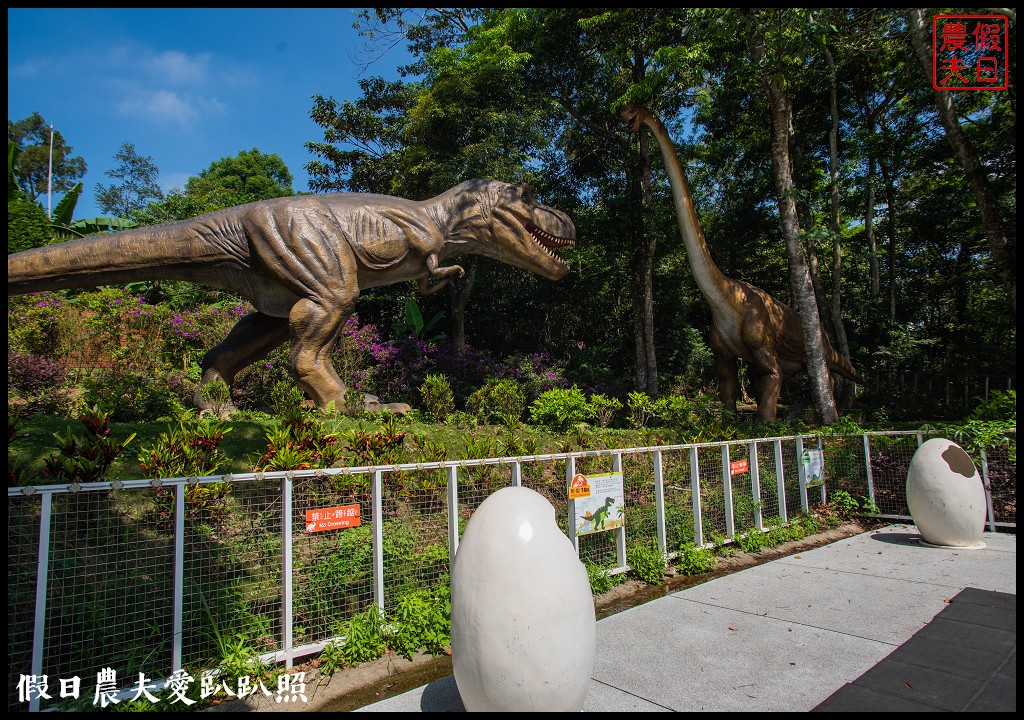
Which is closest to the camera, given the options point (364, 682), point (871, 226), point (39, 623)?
point (39, 623)

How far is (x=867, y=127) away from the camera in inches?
647

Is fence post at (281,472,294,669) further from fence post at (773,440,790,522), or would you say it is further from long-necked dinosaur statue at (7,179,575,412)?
fence post at (773,440,790,522)

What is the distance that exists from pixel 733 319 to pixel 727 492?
510 centimetres

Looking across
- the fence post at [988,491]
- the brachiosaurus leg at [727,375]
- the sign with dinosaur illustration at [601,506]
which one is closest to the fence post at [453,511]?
the sign with dinosaur illustration at [601,506]

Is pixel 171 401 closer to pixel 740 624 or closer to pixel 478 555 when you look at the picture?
pixel 478 555

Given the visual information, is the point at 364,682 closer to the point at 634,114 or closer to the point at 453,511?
the point at 453,511

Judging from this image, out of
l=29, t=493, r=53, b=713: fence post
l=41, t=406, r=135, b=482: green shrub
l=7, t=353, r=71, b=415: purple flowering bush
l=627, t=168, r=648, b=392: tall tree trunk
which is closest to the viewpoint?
l=29, t=493, r=53, b=713: fence post

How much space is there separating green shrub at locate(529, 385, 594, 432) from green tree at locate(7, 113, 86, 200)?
39248 millimetres

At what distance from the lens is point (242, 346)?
289 inches

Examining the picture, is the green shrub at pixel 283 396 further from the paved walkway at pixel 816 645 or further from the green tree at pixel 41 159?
the green tree at pixel 41 159

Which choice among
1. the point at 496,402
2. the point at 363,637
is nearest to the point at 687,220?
the point at 496,402

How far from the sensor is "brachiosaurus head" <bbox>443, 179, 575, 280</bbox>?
7.68 meters

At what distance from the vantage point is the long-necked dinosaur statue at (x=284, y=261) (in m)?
6.05

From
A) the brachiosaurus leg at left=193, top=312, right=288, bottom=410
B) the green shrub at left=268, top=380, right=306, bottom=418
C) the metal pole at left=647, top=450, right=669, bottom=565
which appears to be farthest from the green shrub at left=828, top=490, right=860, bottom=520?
the brachiosaurus leg at left=193, top=312, right=288, bottom=410
